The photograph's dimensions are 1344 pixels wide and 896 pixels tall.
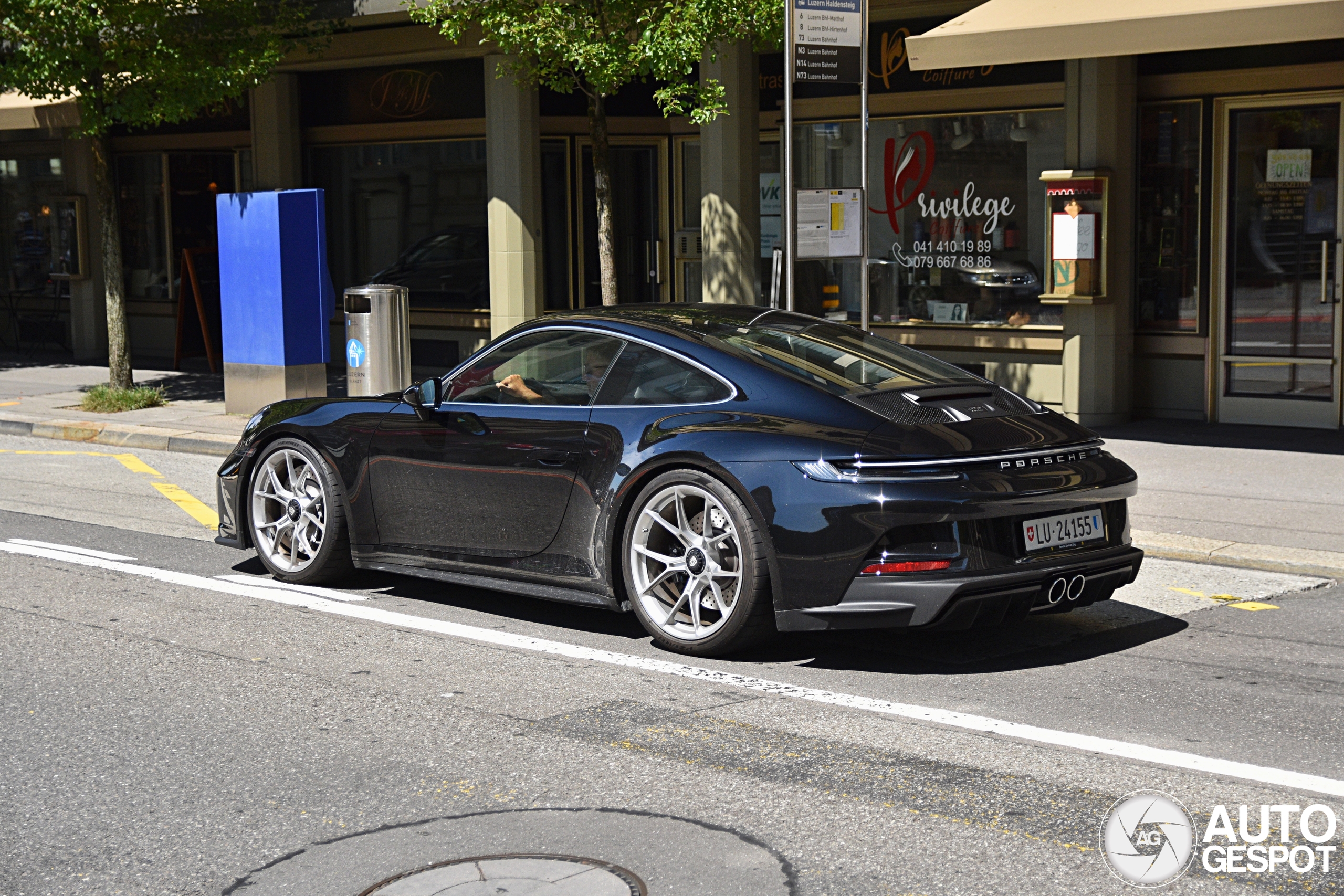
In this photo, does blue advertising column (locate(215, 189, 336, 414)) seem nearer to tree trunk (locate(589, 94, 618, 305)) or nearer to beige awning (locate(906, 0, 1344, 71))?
tree trunk (locate(589, 94, 618, 305))

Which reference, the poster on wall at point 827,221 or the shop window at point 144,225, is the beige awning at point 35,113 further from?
the poster on wall at point 827,221

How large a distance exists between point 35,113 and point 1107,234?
519 inches

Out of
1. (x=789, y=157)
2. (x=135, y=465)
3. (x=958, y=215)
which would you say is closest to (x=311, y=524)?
(x=789, y=157)

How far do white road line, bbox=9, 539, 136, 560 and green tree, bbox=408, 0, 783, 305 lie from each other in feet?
18.1

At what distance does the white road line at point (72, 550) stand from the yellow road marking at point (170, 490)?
659mm

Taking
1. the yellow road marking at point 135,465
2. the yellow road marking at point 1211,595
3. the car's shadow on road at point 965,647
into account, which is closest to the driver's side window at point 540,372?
the car's shadow on road at point 965,647

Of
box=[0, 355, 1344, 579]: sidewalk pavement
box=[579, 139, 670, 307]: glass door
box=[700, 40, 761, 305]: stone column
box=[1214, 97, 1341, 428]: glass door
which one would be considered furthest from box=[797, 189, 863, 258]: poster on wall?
box=[579, 139, 670, 307]: glass door

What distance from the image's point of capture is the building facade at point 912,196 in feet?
42.2

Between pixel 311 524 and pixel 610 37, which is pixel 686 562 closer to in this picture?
pixel 311 524

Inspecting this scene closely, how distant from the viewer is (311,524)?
7672 mm

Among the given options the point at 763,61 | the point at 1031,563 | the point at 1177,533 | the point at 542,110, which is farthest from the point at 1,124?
the point at 1031,563

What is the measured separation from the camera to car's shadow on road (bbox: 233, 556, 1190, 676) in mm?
6164

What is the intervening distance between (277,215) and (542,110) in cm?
402
